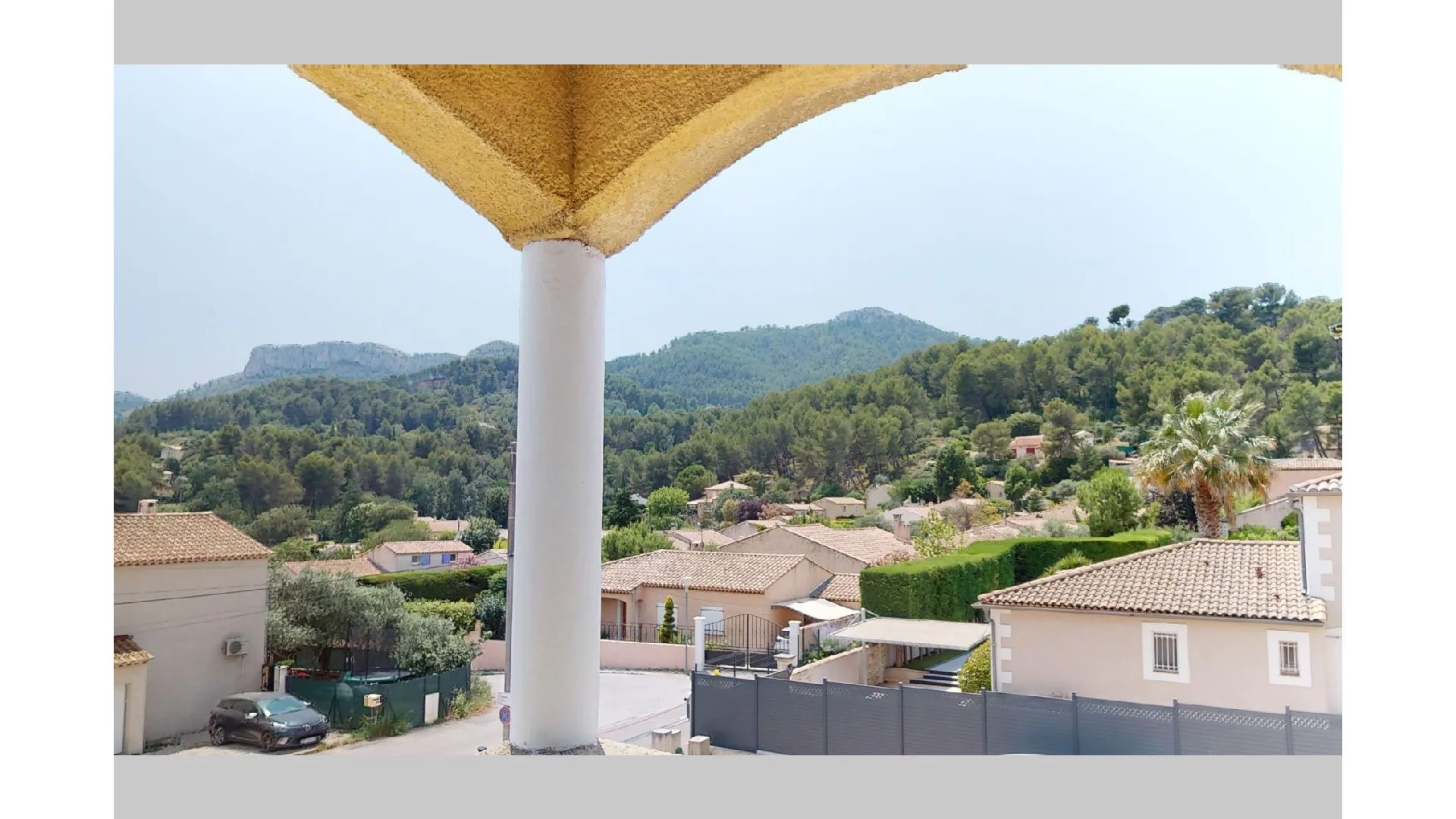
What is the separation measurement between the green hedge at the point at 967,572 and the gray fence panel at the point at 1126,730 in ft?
15.7

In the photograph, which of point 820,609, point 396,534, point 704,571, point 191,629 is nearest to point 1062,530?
point 820,609

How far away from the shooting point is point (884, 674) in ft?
31.3

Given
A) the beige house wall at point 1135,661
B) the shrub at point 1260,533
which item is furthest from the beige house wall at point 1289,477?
the beige house wall at point 1135,661

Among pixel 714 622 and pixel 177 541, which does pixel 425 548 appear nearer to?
pixel 714 622

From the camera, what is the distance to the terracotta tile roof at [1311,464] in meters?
13.6

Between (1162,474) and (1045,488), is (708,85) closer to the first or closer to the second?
(1162,474)

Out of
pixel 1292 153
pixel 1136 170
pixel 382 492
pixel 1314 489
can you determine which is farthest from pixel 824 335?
pixel 1314 489

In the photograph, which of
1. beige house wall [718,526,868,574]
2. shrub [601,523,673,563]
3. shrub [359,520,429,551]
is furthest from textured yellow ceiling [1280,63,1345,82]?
shrub [359,520,429,551]

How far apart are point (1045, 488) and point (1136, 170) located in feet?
55.0

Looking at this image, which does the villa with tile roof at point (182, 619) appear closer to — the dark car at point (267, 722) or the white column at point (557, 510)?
the dark car at point (267, 722)

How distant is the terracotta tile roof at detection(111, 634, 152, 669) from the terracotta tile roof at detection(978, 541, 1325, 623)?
673 cm

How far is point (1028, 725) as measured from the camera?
556 cm

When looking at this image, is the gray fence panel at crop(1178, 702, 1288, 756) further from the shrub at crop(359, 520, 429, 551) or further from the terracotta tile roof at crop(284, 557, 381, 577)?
the shrub at crop(359, 520, 429, 551)

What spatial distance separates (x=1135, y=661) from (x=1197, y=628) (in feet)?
1.51
